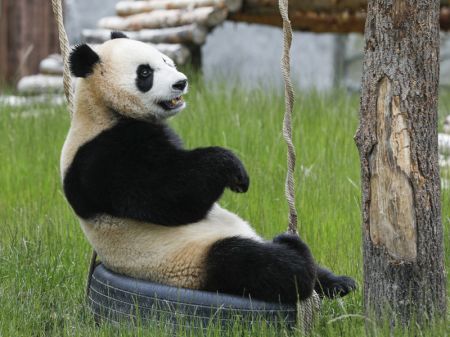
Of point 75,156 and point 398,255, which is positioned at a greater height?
point 75,156

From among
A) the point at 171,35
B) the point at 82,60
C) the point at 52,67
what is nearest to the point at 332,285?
the point at 82,60

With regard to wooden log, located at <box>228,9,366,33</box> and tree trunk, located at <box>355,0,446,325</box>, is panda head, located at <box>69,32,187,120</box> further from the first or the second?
wooden log, located at <box>228,9,366,33</box>

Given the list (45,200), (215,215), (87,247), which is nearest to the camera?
(215,215)

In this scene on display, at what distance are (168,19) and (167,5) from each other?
10.2 inches

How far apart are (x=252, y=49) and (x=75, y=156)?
678 cm

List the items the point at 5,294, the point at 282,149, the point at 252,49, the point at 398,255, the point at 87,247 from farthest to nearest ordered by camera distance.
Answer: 1. the point at 252,49
2. the point at 282,149
3. the point at 87,247
4. the point at 5,294
5. the point at 398,255

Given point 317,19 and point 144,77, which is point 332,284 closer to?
point 144,77

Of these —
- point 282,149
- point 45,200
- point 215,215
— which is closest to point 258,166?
point 282,149

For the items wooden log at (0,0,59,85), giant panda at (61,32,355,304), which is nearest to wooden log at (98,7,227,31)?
wooden log at (0,0,59,85)

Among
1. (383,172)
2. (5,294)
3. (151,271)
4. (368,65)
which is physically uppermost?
(368,65)

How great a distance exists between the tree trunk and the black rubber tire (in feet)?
1.18

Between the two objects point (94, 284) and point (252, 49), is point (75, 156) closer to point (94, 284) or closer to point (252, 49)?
point (94, 284)

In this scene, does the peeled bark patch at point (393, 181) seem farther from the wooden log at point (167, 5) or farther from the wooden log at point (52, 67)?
the wooden log at point (52, 67)

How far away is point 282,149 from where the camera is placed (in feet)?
16.9
